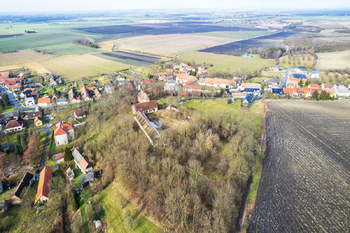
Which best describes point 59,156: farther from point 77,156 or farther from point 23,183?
point 23,183

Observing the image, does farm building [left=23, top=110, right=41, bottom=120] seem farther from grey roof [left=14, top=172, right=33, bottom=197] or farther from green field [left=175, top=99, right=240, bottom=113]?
green field [left=175, top=99, right=240, bottom=113]

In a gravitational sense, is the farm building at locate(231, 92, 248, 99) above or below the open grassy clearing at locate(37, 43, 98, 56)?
below

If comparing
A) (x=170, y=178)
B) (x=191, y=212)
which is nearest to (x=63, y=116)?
(x=170, y=178)

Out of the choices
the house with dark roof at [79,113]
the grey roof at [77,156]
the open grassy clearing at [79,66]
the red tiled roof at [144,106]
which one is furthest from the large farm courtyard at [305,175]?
the open grassy clearing at [79,66]

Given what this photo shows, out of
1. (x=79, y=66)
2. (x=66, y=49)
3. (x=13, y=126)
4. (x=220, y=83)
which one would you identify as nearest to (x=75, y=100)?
(x=13, y=126)

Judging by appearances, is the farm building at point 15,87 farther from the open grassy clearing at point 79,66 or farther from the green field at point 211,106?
the green field at point 211,106

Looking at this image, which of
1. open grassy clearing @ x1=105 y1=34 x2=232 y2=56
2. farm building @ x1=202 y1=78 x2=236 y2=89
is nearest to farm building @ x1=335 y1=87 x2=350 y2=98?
farm building @ x1=202 y1=78 x2=236 y2=89
